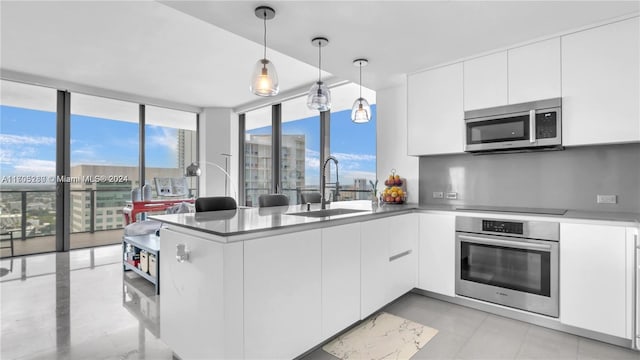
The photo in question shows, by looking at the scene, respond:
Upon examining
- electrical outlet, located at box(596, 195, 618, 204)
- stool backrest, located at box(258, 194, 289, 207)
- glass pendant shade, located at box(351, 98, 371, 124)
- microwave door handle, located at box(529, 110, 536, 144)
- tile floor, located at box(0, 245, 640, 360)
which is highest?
glass pendant shade, located at box(351, 98, 371, 124)

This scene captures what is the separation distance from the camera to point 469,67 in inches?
111

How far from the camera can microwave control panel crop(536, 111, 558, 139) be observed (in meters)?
2.37

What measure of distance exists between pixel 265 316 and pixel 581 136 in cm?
256

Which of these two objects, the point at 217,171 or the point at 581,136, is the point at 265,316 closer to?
the point at 581,136

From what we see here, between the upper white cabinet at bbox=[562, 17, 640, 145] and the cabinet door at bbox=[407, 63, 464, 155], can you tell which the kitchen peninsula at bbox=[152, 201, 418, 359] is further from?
the upper white cabinet at bbox=[562, 17, 640, 145]

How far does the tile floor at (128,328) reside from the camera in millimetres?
1945

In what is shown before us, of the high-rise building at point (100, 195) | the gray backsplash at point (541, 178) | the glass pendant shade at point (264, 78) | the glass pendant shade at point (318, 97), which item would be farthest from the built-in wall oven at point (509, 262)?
the high-rise building at point (100, 195)

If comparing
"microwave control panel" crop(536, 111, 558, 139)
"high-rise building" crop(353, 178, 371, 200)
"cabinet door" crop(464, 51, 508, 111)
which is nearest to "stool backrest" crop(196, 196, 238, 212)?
"cabinet door" crop(464, 51, 508, 111)

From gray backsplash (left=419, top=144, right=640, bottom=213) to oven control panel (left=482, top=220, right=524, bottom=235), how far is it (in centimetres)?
52

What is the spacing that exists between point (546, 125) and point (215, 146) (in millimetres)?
5728

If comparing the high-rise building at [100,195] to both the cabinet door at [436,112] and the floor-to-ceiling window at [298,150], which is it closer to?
the floor-to-ceiling window at [298,150]

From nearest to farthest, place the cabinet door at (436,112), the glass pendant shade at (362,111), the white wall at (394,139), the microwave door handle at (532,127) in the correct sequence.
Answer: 1. the microwave door handle at (532,127)
2. the cabinet door at (436,112)
3. the glass pendant shade at (362,111)
4. the white wall at (394,139)

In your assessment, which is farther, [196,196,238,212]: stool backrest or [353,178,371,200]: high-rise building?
[353,178,371,200]: high-rise building

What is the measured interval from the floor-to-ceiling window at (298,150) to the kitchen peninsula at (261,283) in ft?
10.1
